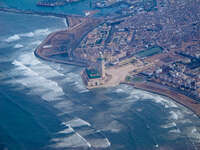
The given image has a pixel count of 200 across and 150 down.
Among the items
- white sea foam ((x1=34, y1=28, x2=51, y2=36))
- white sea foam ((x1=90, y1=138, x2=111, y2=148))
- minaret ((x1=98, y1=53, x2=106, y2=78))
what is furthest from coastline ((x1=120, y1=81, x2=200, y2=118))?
white sea foam ((x1=34, y1=28, x2=51, y2=36))

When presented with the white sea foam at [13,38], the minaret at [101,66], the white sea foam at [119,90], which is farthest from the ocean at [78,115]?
the white sea foam at [13,38]

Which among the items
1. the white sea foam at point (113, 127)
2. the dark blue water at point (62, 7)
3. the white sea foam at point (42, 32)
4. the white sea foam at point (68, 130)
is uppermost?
the dark blue water at point (62, 7)

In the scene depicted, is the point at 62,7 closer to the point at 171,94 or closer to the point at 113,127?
the point at 171,94

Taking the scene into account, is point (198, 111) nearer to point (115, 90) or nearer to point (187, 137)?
point (187, 137)

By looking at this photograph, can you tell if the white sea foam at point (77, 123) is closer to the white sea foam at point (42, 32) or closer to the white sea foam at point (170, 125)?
the white sea foam at point (170, 125)

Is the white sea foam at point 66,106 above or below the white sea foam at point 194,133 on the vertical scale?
above
